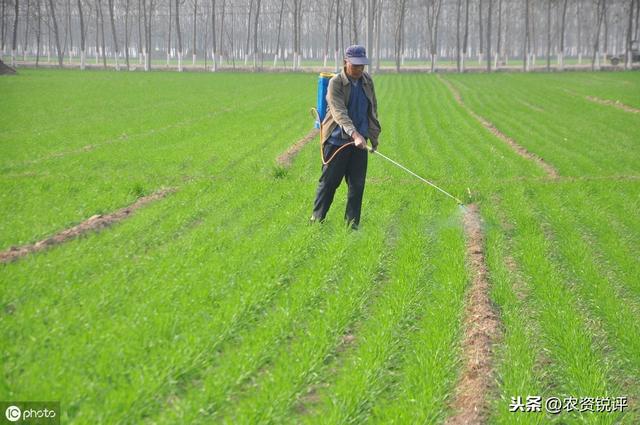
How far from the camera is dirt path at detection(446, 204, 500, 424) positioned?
4404 mm

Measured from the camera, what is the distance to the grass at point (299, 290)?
437cm

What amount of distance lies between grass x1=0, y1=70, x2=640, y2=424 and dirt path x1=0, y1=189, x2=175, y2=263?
21 cm

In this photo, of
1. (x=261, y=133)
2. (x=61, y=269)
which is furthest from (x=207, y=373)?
(x=261, y=133)

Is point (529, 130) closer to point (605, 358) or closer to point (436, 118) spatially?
point (436, 118)

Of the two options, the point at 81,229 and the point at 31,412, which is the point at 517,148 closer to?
the point at 81,229

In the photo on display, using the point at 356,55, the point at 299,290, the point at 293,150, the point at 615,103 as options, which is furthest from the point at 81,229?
the point at 615,103

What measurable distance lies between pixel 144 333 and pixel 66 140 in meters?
14.2

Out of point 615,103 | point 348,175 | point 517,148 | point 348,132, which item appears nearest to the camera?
point 348,132

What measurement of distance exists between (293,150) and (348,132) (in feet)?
29.3

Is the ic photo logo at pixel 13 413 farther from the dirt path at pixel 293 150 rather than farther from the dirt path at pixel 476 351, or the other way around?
the dirt path at pixel 293 150

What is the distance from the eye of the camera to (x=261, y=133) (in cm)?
2048

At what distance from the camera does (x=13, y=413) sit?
390 cm

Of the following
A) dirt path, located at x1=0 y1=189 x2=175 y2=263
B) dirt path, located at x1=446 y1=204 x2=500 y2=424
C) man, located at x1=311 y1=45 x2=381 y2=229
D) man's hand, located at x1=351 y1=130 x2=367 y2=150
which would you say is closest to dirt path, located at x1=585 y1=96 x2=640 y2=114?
man, located at x1=311 y1=45 x2=381 y2=229

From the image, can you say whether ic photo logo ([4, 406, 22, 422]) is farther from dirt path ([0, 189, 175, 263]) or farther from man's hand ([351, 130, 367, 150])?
man's hand ([351, 130, 367, 150])
